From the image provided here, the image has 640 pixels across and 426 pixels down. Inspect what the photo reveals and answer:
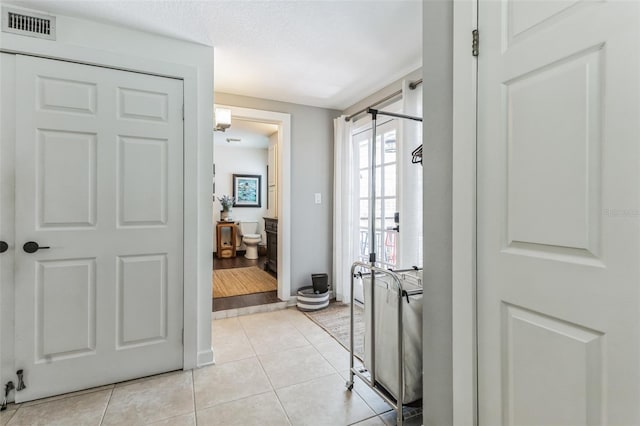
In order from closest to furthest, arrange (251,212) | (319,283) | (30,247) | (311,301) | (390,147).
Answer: (30,247) → (390,147) → (311,301) → (319,283) → (251,212)

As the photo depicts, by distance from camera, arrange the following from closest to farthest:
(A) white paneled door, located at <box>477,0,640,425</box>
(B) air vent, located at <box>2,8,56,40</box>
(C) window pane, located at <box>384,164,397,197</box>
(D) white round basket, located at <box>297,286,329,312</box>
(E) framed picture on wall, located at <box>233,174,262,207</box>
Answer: (A) white paneled door, located at <box>477,0,640,425</box>
(B) air vent, located at <box>2,8,56,40</box>
(C) window pane, located at <box>384,164,397,197</box>
(D) white round basket, located at <box>297,286,329,312</box>
(E) framed picture on wall, located at <box>233,174,262,207</box>

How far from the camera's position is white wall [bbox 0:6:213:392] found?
1.96m

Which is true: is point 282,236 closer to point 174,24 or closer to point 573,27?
point 174,24

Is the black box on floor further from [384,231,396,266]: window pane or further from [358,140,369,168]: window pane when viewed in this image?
[358,140,369,168]: window pane

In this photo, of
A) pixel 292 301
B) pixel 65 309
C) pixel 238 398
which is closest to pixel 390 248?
pixel 292 301

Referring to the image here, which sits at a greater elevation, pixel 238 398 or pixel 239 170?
pixel 239 170

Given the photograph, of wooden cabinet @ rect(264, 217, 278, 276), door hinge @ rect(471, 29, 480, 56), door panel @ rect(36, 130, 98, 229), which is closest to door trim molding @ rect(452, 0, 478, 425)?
door hinge @ rect(471, 29, 480, 56)

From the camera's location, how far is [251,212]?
6996mm

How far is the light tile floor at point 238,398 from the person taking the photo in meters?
1.67

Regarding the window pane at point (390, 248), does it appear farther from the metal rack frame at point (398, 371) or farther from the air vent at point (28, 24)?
the air vent at point (28, 24)

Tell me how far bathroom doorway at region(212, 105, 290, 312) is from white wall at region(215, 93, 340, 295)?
4.4 inches

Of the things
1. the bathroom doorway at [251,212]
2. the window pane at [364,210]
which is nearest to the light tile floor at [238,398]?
the bathroom doorway at [251,212]

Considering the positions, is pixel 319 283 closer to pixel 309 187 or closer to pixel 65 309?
pixel 309 187

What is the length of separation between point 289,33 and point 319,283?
8.19 feet
